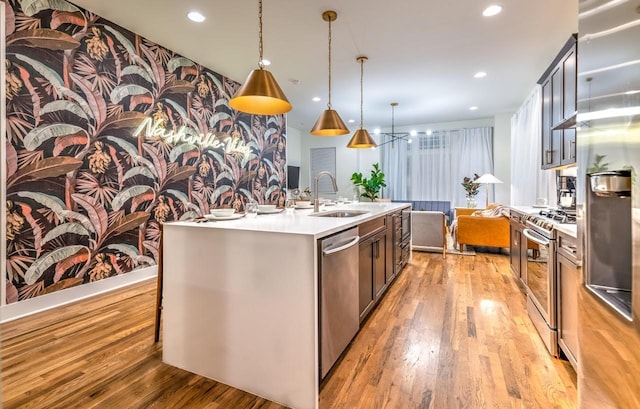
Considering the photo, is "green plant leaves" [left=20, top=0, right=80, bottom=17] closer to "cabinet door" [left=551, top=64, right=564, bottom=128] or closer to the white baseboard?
the white baseboard

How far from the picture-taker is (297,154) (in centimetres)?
880

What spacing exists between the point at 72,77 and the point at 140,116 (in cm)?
72

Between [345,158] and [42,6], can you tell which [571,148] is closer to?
[42,6]

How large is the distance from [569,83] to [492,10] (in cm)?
112

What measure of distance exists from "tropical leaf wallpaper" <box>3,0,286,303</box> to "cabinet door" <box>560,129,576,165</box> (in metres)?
4.39

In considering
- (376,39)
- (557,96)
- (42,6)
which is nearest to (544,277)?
(557,96)

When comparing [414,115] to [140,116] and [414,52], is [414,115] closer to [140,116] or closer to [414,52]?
[414,52]

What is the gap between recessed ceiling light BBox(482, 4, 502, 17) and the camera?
9.57 ft

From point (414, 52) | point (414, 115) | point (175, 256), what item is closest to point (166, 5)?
point (175, 256)

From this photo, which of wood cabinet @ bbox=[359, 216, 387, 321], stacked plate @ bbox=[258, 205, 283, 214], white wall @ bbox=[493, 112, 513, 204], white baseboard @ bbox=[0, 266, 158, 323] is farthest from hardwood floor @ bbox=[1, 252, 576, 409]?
white wall @ bbox=[493, 112, 513, 204]

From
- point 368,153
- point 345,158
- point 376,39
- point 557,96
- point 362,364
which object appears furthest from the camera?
point 345,158

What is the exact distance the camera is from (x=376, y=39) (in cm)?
354

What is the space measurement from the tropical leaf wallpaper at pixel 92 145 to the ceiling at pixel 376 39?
0.38m

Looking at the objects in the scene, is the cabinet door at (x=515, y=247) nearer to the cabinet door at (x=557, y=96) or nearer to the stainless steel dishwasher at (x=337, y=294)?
the cabinet door at (x=557, y=96)
